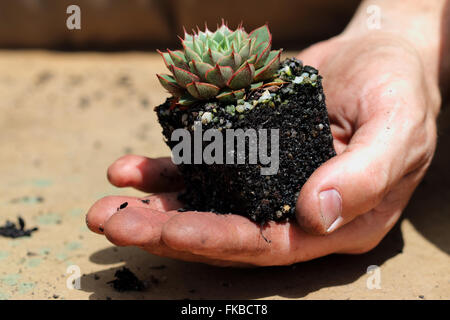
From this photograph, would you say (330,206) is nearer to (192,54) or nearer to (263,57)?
Answer: (263,57)

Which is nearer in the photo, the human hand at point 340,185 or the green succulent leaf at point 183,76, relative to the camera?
the human hand at point 340,185

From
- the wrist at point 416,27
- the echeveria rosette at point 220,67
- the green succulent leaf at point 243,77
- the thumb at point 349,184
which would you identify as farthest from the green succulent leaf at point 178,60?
the wrist at point 416,27

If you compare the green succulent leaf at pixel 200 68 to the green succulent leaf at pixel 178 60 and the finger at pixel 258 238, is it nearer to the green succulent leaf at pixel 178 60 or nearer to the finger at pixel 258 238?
the green succulent leaf at pixel 178 60

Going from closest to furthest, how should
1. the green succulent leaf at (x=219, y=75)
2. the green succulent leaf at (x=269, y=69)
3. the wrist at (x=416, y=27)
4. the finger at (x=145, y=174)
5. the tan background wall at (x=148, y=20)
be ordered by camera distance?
the green succulent leaf at (x=219, y=75)
the green succulent leaf at (x=269, y=69)
the finger at (x=145, y=174)
the wrist at (x=416, y=27)
the tan background wall at (x=148, y=20)

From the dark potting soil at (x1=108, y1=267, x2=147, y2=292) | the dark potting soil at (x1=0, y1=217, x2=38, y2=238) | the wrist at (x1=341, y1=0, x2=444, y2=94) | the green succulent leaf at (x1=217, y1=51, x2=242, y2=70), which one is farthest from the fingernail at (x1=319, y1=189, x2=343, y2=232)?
the dark potting soil at (x1=0, y1=217, x2=38, y2=238)

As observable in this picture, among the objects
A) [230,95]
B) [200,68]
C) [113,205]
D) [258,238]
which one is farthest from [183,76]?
[258,238]

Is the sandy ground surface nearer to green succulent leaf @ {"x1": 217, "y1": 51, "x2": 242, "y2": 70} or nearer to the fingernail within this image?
the fingernail

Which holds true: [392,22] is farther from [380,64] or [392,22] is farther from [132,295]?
[132,295]
